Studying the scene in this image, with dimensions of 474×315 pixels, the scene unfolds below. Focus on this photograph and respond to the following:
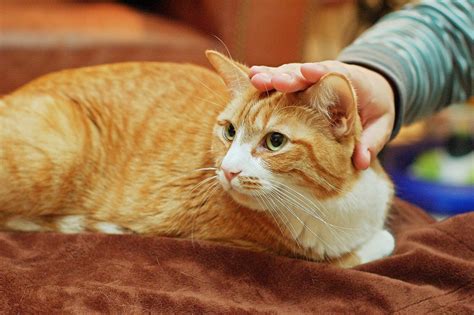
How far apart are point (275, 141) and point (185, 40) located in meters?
1.39

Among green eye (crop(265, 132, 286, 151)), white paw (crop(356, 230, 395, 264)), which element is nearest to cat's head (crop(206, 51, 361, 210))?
green eye (crop(265, 132, 286, 151))

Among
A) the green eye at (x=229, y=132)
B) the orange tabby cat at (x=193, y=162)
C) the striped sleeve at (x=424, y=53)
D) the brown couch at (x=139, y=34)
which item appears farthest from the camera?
the brown couch at (x=139, y=34)

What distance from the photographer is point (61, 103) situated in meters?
1.51

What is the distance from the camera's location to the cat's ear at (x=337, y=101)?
42.9 inches

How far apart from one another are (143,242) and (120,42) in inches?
50.9

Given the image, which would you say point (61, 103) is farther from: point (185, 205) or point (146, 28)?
point (146, 28)

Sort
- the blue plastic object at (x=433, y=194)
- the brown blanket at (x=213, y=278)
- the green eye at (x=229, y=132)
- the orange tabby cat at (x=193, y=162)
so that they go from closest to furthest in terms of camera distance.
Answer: the brown blanket at (x=213, y=278) → the orange tabby cat at (x=193, y=162) → the green eye at (x=229, y=132) → the blue plastic object at (x=433, y=194)

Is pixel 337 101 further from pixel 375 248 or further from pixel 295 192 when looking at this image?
pixel 375 248

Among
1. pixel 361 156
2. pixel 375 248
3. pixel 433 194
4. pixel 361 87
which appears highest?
pixel 361 87

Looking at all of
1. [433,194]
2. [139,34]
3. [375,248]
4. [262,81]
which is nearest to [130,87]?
[262,81]

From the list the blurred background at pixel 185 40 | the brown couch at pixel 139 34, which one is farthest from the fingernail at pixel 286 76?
the brown couch at pixel 139 34

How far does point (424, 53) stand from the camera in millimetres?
1568

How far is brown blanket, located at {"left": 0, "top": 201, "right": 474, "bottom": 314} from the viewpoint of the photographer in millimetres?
1086

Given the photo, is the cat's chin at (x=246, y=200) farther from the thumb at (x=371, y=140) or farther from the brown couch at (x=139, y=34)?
the brown couch at (x=139, y=34)
